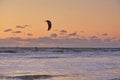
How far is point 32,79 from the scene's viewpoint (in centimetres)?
1909

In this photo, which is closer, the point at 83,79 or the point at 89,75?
the point at 83,79

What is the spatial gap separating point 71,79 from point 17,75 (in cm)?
344

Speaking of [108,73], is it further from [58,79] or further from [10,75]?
[10,75]

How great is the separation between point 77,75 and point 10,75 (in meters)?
3.72

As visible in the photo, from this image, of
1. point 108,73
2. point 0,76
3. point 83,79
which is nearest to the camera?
point 83,79

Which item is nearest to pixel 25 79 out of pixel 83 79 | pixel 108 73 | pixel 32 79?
pixel 32 79

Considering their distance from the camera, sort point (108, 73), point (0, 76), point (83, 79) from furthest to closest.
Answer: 1. point (108, 73)
2. point (0, 76)
3. point (83, 79)

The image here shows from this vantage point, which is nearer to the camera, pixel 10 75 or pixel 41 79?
pixel 41 79

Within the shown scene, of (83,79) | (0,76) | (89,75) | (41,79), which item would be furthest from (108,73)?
(0,76)

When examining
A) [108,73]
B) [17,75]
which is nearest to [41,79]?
[17,75]

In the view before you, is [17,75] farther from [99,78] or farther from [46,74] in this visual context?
[99,78]

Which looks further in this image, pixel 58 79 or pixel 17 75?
pixel 17 75

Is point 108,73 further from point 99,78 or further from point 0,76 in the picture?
point 0,76

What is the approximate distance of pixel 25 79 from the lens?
19.0 metres
